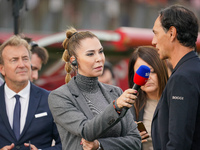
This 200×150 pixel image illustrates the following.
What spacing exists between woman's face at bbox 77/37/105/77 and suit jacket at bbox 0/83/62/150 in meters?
1.00

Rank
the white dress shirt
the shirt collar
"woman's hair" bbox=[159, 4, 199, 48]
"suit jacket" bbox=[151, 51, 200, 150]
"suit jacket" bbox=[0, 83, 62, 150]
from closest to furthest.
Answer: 1. "suit jacket" bbox=[151, 51, 200, 150]
2. "woman's hair" bbox=[159, 4, 199, 48]
3. "suit jacket" bbox=[0, 83, 62, 150]
4. the white dress shirt
5. the shirt collar

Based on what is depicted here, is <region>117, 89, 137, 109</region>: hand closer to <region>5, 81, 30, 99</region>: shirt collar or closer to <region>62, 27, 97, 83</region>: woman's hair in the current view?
<region>62, 27, 97, 83</region>: woman's hair

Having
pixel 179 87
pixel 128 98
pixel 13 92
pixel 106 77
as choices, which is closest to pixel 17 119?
pixel 13 92

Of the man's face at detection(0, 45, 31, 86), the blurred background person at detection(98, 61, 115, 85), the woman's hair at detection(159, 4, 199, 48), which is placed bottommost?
the blurred background person at detection(98, 61, 115, 85)

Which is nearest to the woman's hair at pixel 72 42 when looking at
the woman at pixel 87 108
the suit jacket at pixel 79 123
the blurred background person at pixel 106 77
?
the woman at pixel 87 108

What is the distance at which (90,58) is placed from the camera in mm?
3314

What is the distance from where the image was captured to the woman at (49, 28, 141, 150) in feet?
9.98

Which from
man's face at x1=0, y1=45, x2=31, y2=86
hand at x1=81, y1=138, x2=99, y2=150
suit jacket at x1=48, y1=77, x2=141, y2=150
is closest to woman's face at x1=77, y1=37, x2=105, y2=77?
suit jacket at x1=48, y1=77, x2=141, y2=150

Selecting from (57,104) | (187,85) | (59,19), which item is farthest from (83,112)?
(59,19)

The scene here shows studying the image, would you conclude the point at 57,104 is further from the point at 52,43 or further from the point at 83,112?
the point at 52,43

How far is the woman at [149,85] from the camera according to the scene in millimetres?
4309

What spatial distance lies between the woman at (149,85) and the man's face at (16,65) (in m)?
1.19


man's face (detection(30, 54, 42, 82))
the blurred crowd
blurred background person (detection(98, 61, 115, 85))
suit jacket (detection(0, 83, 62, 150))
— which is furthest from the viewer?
the blurred crowd

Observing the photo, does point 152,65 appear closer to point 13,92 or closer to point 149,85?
point 149,85
